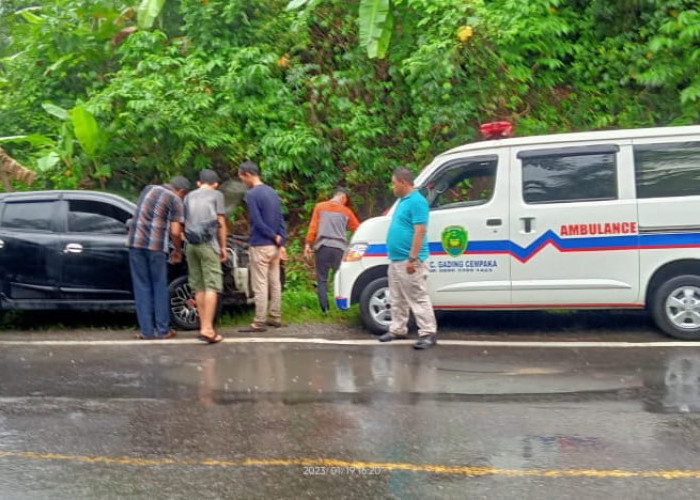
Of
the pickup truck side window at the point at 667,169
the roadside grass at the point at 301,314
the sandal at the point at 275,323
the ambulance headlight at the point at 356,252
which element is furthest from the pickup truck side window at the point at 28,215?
the pickup truck side window at the point at 667,169

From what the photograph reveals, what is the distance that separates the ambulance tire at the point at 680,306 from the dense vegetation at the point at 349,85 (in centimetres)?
358

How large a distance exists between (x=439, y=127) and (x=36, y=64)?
6.81m

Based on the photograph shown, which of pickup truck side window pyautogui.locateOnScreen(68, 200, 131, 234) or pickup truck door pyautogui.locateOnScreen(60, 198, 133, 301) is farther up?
A: pickup truck side window pyautogui.locateOnScreen(68, 200, 131, 234)

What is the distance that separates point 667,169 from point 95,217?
616 centimetres

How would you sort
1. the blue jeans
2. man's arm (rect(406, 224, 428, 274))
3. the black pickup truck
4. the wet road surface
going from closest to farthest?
the wet road surface, man's arm (rect(406, 224, 428, 274)), the blue jeans, the black pickup truck

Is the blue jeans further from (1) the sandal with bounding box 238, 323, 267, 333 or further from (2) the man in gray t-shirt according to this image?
(1) the sandal with bounding box 238, 323, 267, 333

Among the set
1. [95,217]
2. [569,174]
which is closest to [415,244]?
[569,174]

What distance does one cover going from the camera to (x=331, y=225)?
11.2 metres

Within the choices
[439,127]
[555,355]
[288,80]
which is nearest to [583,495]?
[555,355]

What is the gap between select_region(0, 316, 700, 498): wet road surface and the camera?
5.47 metres

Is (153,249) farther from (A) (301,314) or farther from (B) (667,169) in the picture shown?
(B) (667,169)

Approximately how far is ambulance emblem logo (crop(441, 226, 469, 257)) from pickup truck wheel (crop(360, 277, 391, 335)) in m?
0.78

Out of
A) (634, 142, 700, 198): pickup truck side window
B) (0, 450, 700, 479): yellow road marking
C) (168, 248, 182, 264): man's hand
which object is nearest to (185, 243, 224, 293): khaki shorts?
(168, 248, 182, 264): man's hand

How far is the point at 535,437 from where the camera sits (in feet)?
20.5
